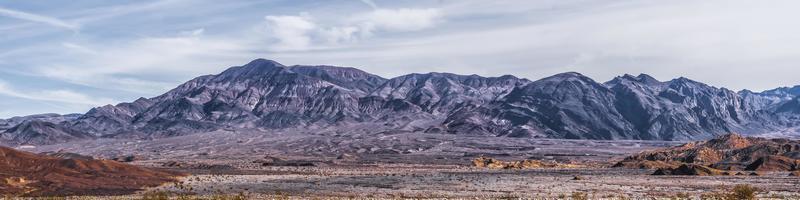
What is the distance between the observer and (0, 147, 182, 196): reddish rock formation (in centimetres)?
5175

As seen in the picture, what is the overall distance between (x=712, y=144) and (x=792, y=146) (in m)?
18.7

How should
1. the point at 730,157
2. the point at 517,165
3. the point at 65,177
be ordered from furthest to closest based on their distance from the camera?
1. the point at 517,165
2. the point at 730,157
3. the point at 65,177

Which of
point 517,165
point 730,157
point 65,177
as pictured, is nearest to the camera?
point 65,177

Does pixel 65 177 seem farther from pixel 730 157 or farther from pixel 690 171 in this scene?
pixel 730 157

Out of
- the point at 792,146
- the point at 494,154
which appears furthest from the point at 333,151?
the point at 792,146

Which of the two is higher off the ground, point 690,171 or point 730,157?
point 690,171

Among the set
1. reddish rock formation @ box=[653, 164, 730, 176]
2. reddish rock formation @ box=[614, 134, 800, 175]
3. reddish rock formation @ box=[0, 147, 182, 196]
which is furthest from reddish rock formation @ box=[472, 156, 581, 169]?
reddish rock formation @ box=[0, 147, 182, 196]

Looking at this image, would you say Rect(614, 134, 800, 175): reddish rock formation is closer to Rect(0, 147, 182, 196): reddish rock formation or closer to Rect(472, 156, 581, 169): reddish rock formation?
Rect(472, 156, 581, 169): reddish rock formation

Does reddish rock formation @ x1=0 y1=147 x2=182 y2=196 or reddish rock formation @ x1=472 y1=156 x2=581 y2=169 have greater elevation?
reddish rock formation @ x1=0 y1=147 x2=182 y2=196

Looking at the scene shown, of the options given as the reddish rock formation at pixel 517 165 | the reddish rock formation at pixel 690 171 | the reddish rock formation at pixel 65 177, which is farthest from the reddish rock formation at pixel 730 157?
the reddish rock formation at pixel 65 177

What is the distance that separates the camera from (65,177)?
5816cm

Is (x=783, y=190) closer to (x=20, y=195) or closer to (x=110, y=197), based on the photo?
(x=110, y=197)

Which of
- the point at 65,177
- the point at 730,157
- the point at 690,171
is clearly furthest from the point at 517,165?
the point at 65,177

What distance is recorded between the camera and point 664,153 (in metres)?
129
